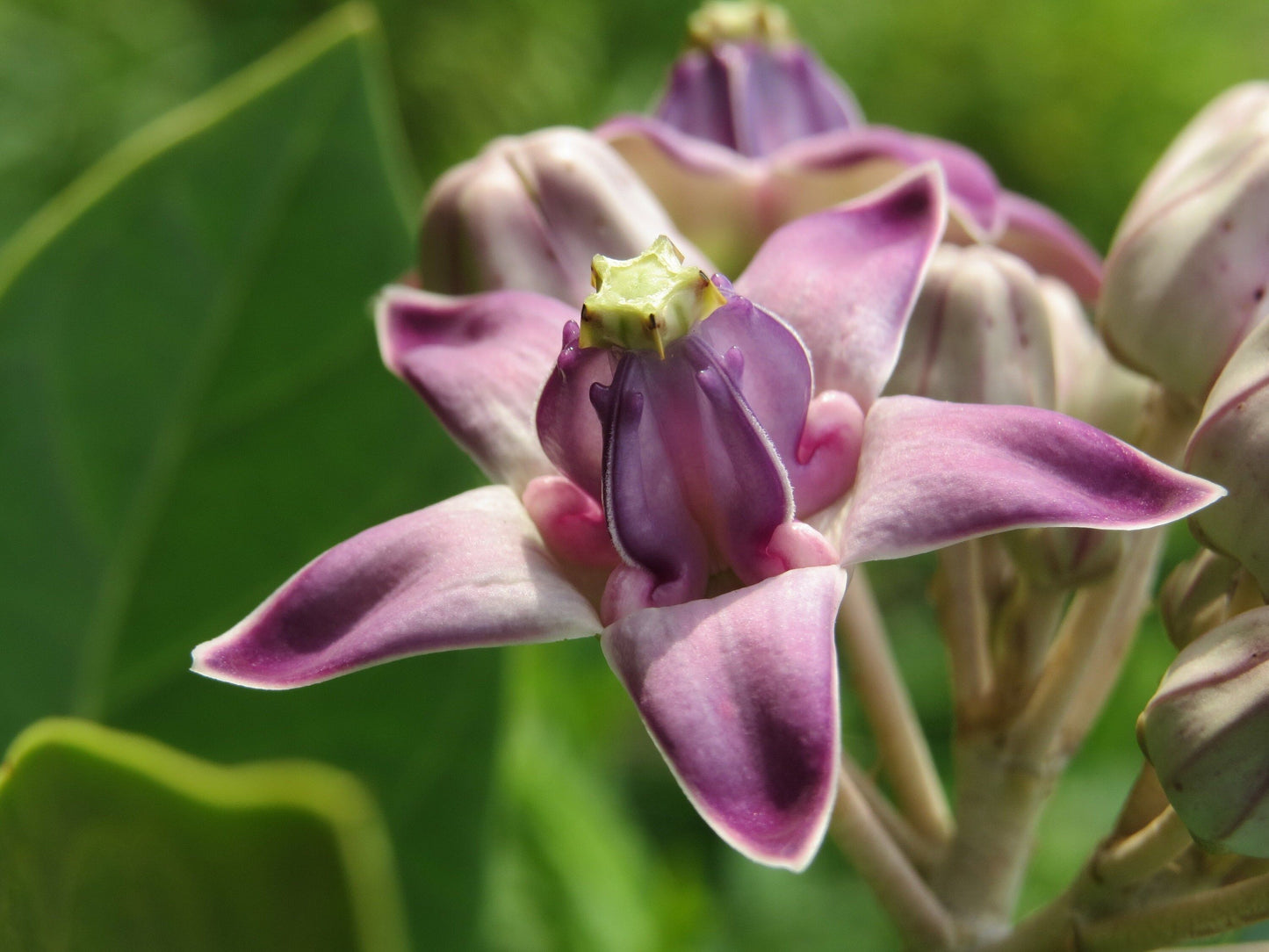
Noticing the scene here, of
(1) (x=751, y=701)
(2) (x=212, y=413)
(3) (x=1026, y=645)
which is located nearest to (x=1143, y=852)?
(3) (x=1026, y=645)

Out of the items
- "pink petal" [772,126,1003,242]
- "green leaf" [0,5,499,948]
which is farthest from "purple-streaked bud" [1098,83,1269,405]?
"green leaf" [0,5,499,948]

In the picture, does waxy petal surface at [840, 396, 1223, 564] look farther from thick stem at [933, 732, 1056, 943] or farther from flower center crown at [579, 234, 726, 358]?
thick stem at [933, 732, 1056, 943]

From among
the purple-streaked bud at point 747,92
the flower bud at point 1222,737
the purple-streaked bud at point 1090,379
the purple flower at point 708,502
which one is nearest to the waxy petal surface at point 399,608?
the purple flower at point 708,502

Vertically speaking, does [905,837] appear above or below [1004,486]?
A: below

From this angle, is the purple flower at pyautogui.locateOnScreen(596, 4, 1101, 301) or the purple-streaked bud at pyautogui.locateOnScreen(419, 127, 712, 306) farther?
the purple flower at pyautogui.locateOnScreen(596, 4, 1101, 301)

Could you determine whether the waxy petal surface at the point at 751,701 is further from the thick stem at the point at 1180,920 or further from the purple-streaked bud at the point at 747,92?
the purple-streaked bud at the point at 747,92

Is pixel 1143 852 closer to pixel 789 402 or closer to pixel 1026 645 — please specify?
pixel 1026 645
